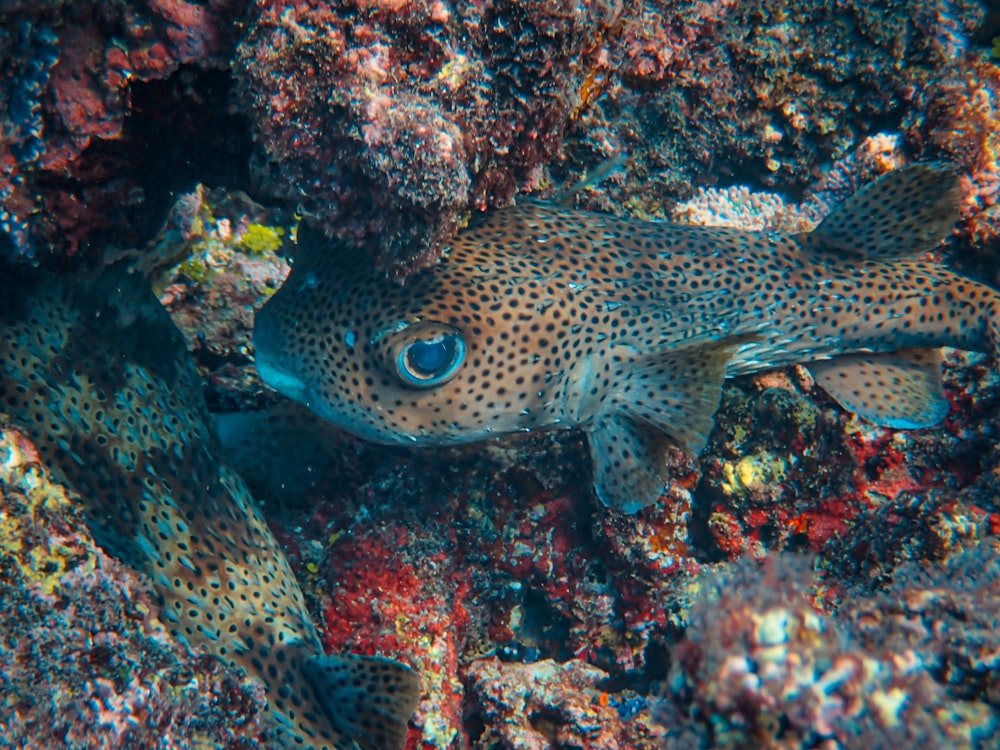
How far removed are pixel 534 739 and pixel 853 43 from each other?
6197mm

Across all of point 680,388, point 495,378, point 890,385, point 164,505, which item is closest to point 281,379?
point 164,505

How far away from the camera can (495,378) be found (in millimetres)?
3402

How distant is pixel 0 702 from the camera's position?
2.17 metres

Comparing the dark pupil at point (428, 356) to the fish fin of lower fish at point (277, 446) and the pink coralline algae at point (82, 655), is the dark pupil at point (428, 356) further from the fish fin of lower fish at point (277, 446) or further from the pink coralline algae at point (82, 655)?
the pink coralline algae at point (82, 655)

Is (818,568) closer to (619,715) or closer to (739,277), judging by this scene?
(619,715)

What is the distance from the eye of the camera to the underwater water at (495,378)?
2.30 m

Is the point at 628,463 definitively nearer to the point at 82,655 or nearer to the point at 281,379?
the point at 281,379

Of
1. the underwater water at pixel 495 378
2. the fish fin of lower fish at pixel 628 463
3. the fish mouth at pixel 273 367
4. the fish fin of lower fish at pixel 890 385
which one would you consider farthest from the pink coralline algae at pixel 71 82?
the fish fin of lower fish at pixel 890 385

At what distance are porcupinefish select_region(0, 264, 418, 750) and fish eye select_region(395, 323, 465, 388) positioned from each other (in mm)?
1319

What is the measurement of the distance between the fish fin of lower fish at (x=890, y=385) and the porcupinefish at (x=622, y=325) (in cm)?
1

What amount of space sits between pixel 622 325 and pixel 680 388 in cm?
50

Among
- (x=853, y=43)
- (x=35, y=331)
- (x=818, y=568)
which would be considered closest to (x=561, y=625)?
(x=818, y=568)

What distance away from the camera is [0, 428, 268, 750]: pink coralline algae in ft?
7.30

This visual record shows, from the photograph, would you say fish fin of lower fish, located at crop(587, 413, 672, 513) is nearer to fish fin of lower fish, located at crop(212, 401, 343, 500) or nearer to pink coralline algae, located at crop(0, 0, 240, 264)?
fish fin of lower fish, located at crop(212, 401, 343, 500)
